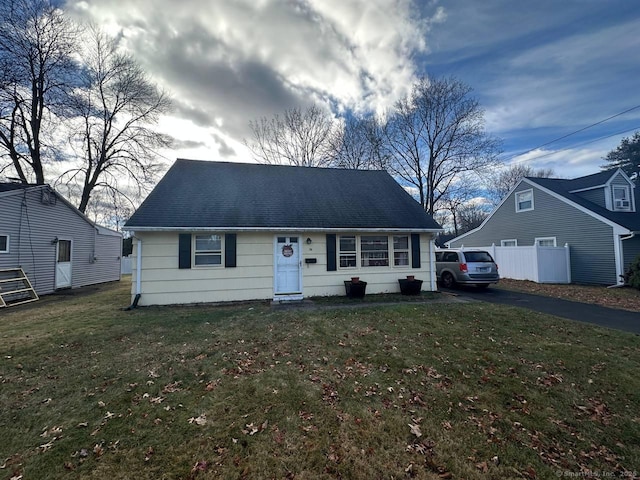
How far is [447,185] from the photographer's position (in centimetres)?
2388

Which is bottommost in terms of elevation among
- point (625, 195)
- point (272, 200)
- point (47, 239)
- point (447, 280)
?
point (447, 280)

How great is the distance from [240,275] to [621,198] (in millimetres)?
21159

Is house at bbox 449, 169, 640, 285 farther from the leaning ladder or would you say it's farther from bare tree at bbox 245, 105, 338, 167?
the leaning ladder

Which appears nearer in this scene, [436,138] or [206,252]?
[206,252]

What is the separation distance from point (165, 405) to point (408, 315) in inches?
235

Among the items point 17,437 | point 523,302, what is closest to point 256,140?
point 523,302

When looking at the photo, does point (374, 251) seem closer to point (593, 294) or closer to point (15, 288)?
point (593, 294)

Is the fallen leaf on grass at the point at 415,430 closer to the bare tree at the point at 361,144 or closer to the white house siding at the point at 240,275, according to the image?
the white house siding at the point at 240,275

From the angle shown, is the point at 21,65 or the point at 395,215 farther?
the point at 21,65

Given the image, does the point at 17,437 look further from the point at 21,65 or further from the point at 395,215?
the point at 21,65

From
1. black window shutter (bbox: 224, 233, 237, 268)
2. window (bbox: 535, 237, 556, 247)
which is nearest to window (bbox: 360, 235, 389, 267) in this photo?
black window shutter (bbox: 224, 233, 237, 268)

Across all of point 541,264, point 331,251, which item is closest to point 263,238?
point 331,251

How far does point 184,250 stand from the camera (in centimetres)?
934

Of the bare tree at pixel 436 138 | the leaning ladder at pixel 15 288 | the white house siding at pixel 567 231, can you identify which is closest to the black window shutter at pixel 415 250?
the white house siding at pixel 567 231
